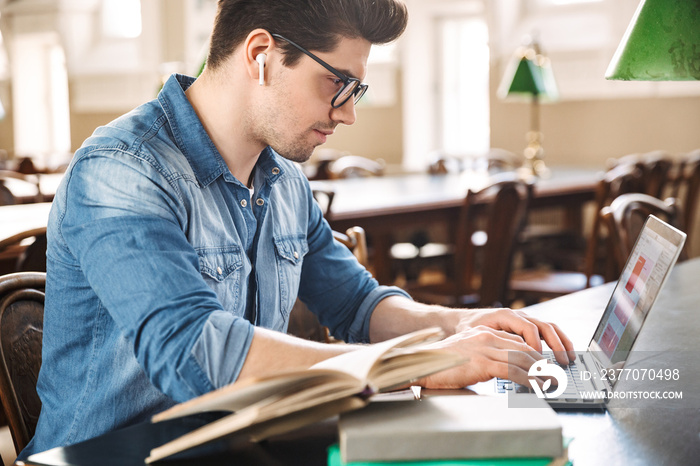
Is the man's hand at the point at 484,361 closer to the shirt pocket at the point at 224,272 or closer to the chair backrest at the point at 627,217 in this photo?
the shirt pocket at the point at 224,272

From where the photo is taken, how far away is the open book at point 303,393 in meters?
0.73

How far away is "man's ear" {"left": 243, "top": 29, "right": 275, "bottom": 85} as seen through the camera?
1158 millimetres

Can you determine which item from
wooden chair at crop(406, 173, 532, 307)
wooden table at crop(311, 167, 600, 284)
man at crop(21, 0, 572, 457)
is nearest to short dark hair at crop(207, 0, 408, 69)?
man at crop(21, 0, 572, 457)

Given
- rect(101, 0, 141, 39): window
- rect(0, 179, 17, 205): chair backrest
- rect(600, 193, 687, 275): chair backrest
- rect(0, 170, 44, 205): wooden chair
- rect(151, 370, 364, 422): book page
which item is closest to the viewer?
rect(151, 370, 364, 422): book page

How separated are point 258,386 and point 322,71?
594 millimetres

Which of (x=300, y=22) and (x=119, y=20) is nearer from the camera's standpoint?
(x=300, y=22)

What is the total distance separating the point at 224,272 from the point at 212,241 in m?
0.05

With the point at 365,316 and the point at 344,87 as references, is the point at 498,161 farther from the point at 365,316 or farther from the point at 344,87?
the point at 344,87

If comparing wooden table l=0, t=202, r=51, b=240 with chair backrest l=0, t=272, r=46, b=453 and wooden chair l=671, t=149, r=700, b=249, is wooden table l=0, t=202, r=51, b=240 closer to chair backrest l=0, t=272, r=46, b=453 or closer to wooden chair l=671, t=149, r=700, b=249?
chair backrest l=0, t=272, r=46, b=453

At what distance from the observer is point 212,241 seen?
1149 millimetres

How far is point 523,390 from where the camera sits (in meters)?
1.02

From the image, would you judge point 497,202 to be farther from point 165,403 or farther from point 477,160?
point 477,160

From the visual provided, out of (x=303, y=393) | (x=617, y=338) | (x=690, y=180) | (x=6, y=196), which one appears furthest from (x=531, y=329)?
(x=690, y=180)

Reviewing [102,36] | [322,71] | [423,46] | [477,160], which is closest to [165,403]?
[322,71]
